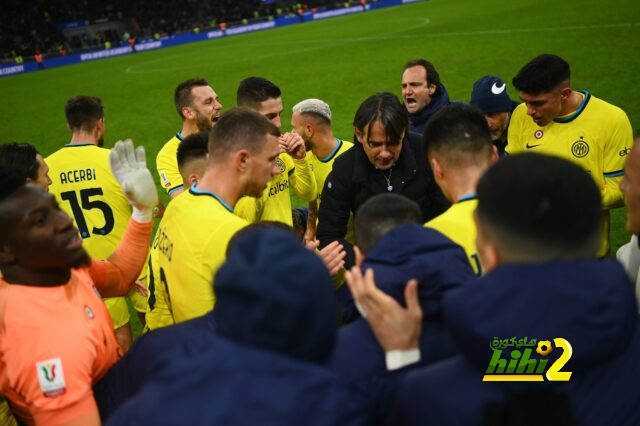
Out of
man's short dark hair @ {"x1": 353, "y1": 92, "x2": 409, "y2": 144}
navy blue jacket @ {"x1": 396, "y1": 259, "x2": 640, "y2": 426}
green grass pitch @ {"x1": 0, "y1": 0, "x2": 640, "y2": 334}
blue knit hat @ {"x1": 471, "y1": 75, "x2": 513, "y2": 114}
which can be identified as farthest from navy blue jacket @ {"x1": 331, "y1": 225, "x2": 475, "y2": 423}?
green grass pitch @ {"x1": 0, "y1": 0, "x2": 640, "y2": 334}

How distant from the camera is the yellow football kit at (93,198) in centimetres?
473

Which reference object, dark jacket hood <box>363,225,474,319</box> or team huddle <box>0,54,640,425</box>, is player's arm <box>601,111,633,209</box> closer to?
team huddle <box>0,54,640,425</box>

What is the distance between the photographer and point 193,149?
4309mm

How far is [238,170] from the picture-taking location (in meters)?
3.22

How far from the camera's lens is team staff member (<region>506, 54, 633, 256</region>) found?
4.28 m

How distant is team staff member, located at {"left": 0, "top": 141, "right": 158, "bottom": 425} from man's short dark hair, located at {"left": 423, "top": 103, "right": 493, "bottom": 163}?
1.94 m

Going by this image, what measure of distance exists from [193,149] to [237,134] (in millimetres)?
1185

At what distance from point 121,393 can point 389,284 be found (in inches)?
49.2

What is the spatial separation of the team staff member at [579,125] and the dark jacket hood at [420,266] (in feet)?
8.15

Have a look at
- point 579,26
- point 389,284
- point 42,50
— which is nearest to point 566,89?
point 389,284

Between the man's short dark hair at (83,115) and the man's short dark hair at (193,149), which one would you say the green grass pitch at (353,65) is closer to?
the man's short dark hair at (193,149)

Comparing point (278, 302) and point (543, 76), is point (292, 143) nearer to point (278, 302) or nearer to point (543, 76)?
point (543, 76)

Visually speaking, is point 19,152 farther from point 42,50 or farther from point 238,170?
point 42,50

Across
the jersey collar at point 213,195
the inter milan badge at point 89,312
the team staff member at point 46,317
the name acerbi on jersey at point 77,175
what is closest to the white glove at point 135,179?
the jersey collar at point 213,195
